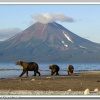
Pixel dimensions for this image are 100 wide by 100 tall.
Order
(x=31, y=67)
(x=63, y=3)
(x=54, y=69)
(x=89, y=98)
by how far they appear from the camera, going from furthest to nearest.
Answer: (x=54, y=69) → (x=31, y=67) → (x=63, y=3) → (x=89, y=98)

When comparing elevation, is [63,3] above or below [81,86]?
above

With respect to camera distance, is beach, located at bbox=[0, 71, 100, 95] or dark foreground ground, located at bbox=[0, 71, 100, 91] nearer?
beach, located at bbox=[0, 71, 100, 95]

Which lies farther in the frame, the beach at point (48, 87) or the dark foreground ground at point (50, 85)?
the dark foreground ground at point (50, 85)

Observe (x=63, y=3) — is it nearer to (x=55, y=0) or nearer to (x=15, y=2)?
(x=55, y=0)

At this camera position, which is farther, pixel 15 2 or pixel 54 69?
pixel 54 69

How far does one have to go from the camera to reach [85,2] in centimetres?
2027

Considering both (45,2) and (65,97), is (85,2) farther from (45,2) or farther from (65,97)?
(65,97)

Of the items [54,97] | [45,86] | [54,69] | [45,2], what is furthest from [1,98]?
[54,69]

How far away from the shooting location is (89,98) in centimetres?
1803

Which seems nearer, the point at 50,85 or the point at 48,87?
the point at 48,87

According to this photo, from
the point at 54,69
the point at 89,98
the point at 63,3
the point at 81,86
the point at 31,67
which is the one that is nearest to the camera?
the point at 89,98

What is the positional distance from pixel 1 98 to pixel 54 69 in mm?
26180

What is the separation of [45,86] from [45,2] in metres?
6.78

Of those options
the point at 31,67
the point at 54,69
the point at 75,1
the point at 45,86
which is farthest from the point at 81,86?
the point at 54,69
